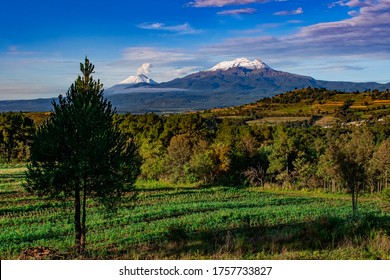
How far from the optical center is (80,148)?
1430 cm

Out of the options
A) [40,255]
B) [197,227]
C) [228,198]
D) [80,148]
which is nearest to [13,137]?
[228,198]

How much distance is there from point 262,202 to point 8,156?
49.0 metres

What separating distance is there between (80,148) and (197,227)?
332 inches

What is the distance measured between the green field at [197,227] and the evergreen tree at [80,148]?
1979 millimetres

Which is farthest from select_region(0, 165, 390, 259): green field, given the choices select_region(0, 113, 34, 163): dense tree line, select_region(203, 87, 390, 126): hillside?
select_region(203, 87, 390, 126): hillside

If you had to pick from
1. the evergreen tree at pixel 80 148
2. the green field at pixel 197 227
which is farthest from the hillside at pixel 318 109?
the evergreen tree at pixel 80 148

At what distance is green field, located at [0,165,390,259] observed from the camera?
7.46 metres

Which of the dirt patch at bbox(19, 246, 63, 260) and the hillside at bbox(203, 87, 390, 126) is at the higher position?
the hillside at bbox(203, 87, 390, 126)

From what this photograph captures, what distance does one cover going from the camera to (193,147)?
5072cm

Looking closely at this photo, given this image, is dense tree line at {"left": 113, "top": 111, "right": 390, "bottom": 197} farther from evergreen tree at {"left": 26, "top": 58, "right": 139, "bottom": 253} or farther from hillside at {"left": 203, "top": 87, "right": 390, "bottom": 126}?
hillside at {"left": 203, "top": 87, "right": 390, "bottom": 126}

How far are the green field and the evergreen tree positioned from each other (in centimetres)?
198

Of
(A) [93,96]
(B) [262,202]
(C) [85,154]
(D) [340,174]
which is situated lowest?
(B) [262,202]

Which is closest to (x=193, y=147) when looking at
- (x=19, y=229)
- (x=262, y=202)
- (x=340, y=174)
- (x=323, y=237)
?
(x=262, y=202)

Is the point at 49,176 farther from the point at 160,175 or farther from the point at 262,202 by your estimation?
the point at 160,175
